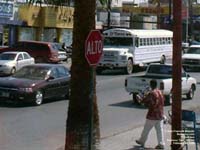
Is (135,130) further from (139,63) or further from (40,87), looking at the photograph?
(139,63)

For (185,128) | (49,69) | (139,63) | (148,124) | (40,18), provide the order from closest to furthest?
(185,128) → (148,124) → (49,69) → (139,63) → (40,18)

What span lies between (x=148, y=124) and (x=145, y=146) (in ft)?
1.88

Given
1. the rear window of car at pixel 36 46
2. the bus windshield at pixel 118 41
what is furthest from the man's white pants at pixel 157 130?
the rear window of car at pixel 36 46

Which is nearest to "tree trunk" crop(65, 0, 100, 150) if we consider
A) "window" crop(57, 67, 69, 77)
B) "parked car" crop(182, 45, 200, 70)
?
"window" crop(57, 67, 69, 77)

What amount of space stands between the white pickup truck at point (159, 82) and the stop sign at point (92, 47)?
11220mm

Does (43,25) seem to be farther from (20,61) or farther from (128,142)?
(128,142)

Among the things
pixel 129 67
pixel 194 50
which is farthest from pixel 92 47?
pixel 194 50

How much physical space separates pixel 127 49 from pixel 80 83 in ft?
91.9

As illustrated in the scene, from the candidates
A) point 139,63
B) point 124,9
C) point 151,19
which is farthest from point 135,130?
point 124,9

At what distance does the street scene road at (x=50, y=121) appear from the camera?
538 inches

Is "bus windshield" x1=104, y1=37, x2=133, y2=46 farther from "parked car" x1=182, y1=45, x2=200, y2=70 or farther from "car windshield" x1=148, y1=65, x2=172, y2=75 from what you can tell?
"car windshield" x1=148, y1=65, x2=172, y2=75

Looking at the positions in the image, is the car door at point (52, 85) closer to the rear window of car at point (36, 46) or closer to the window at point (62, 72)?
the window at point (62, 72)

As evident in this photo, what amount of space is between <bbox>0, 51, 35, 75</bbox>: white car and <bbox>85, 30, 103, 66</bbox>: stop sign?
2455 centimetres

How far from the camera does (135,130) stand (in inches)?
612
